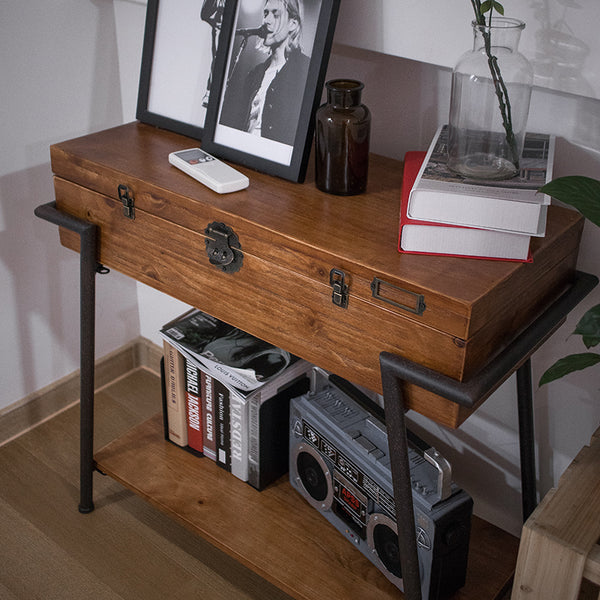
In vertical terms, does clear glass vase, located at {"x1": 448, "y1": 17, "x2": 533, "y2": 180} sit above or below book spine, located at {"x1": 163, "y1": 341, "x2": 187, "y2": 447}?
above

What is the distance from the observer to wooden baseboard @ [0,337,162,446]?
1774 mm

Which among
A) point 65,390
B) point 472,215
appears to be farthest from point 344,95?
point 65,390

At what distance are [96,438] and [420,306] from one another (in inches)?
43.9

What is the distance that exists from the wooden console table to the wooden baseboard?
1.34 ft

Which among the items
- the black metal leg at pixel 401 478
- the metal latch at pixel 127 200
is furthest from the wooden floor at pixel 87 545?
the metal latch at pixel 127 200

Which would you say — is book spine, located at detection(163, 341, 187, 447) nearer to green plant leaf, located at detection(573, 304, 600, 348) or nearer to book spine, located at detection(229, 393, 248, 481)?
Result: book spine, located at detection(229, 393, 248, 481)

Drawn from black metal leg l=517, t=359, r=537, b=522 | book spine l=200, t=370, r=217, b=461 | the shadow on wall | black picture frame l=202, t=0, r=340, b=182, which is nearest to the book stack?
black picture frame l=202, t=0, r=340, b=182

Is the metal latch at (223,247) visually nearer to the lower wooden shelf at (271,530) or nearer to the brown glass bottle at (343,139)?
the brown glass bottle at (343,139)

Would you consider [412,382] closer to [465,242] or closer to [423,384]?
[423,384]

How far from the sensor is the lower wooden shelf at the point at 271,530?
1.29 metres

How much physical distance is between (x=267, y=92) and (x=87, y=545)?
940 mm

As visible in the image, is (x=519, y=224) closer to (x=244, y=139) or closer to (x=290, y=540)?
(x=244, y=139)

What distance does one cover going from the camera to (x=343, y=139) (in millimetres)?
1071

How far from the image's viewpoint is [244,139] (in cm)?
120
